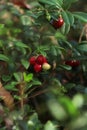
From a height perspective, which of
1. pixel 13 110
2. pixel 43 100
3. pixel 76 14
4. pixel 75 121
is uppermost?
pixel 75 121

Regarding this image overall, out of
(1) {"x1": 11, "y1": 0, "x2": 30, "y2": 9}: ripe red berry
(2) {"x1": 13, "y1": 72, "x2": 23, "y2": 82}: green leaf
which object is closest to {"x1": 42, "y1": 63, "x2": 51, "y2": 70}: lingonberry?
(2) {"x1": 13, "y1": 72, "x2": 23, "y2": 82}: green leaf

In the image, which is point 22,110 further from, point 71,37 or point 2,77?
point 71,37

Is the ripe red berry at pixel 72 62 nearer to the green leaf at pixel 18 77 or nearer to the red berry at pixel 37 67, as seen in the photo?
the red berry at pixel 37 67

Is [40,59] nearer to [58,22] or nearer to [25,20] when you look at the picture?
[58,22]

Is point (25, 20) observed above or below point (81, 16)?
below

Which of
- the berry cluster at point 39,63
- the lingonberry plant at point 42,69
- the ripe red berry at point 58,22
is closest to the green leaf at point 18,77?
the lingonberry plant at point 42,69

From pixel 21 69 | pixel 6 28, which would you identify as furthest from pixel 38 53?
pixel 6 28

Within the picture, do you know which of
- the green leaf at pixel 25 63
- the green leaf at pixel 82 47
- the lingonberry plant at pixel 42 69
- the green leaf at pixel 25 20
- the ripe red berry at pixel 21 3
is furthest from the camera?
the ripe red berry at pixel 21 3

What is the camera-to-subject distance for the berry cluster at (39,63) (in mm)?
1597

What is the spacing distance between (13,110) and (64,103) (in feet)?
2.17

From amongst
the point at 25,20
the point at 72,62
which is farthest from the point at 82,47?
the point at 25,20

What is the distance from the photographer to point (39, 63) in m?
1.60

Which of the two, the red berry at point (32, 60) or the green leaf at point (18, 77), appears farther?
the red berry at point (32, 60)

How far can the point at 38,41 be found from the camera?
192 centimetres
